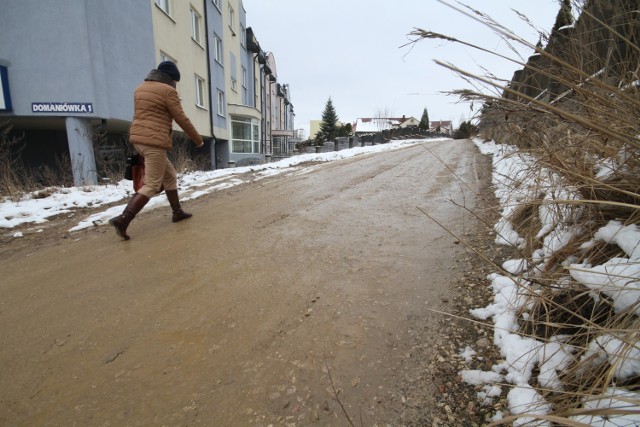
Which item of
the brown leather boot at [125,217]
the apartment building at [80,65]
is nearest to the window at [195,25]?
the apartment building at [80,65]

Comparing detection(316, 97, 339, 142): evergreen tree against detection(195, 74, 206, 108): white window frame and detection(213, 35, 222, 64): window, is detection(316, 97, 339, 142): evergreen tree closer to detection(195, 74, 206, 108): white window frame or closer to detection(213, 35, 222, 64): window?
detection(213, 35, 222, 64): window

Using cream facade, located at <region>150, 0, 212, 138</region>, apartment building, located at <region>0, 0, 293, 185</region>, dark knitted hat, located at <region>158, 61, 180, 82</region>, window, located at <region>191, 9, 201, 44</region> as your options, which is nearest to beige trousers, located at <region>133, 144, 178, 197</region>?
dark knitted hat, located at <region>158, 61, 180, 82</region>

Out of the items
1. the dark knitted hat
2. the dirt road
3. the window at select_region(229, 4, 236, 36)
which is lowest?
the dirt road

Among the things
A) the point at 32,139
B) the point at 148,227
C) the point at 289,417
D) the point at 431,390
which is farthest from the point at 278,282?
the point at 32,139

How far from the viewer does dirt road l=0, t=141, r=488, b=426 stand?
4.66ft

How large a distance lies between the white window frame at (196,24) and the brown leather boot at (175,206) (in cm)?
1280

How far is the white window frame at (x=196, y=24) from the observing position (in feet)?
46.4

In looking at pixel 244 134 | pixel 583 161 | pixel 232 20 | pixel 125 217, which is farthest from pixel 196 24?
pixel 583 161

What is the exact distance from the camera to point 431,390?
144 cm

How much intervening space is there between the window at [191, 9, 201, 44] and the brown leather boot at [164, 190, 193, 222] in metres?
12.6

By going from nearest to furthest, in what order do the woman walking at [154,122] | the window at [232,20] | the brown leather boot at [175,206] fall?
the woman walking at [154,122] < the brown leather boot at [175,206] < the window at [232,20]

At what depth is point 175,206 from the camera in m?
4.05

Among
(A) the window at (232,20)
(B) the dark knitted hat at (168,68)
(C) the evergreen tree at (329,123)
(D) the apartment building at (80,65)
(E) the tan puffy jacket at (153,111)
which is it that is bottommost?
(E) the tan puffy jacket at (153,111)

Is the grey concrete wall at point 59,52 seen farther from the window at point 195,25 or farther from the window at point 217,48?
the window at point 217,48
